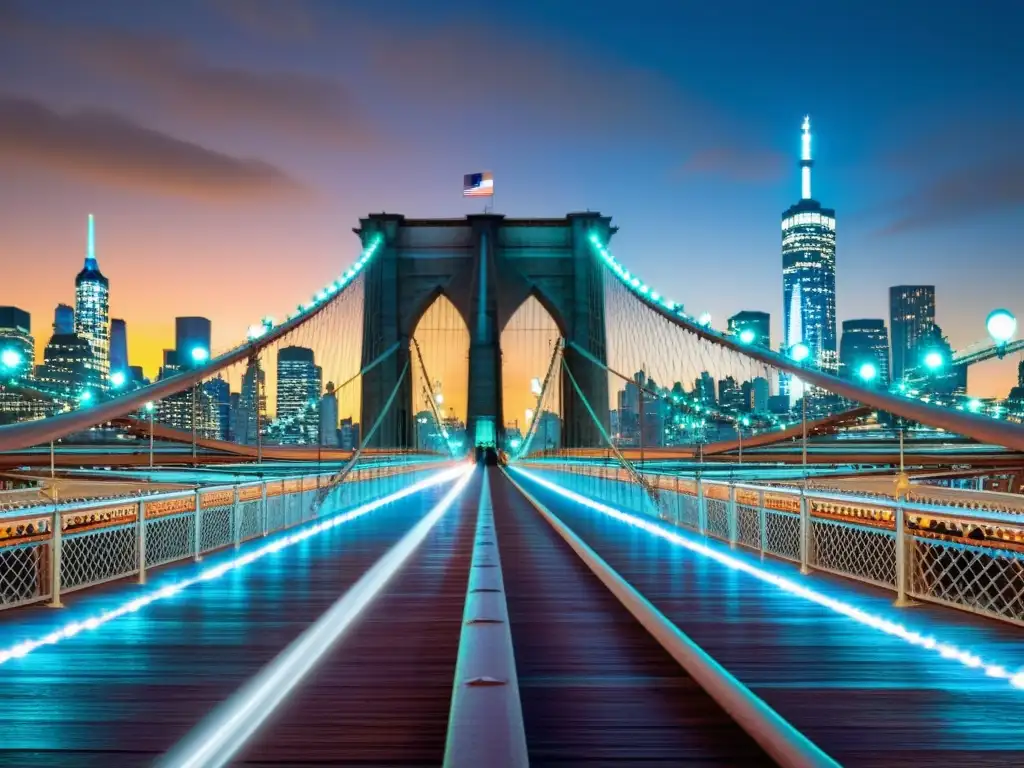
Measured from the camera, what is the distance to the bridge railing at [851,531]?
9219mm

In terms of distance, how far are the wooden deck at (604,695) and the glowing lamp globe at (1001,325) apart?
600 inches

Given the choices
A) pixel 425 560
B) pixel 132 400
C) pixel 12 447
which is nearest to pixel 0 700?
pixel 12 447

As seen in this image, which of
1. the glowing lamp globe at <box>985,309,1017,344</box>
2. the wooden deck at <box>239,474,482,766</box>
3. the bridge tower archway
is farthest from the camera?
the bridge tower archway

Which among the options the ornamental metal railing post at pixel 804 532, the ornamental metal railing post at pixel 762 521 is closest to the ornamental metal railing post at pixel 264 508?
the ornamental metal railing post at pixel 762 521

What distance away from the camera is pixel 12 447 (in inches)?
434

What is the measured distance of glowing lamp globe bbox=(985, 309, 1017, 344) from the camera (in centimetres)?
2250

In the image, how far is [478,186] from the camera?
6944 cm

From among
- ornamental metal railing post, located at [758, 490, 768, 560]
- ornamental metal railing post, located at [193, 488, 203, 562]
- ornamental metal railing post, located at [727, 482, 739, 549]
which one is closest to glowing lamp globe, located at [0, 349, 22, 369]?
ornamental metal railing post, located at [193, 488, 203, 562]

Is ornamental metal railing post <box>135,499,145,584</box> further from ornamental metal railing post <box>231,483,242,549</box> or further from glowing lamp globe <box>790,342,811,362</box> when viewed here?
glowing lamp globe <box>790,342,811,362</box>

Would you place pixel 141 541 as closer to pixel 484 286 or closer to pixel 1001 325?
pixel 1001 325

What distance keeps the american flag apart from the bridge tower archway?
4.28m

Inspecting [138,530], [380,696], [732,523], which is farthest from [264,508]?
[380,696]

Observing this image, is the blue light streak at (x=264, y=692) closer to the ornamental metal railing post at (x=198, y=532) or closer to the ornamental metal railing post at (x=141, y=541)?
the ornamental metal railing post at (x=141, y=541)

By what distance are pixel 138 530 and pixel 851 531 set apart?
29.6 ft
